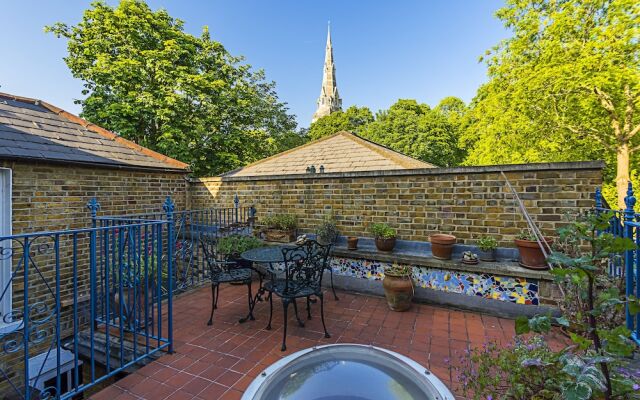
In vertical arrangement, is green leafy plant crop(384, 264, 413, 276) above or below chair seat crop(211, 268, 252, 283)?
above

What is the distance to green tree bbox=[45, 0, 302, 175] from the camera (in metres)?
10.3

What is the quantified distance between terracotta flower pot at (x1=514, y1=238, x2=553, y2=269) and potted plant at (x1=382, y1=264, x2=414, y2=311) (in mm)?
1464

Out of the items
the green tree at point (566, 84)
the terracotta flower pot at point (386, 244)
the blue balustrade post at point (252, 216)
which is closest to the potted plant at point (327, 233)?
the terracotta flower pot at point (386, 244)

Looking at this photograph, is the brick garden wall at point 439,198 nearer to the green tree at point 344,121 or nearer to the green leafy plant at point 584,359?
the green leafy plant at point 584,359

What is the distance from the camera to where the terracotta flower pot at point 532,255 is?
3576mm

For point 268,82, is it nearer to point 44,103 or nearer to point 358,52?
point 358,52

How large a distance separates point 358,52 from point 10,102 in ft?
49.7

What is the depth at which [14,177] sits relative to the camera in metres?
4.19

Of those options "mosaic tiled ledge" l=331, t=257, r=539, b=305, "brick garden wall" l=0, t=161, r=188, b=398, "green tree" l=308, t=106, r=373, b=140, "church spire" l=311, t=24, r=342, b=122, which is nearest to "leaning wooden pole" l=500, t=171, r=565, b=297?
"mosaic tiled ledge" l=331, t=257, r=539, b=305

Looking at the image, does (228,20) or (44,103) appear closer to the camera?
(44,103)

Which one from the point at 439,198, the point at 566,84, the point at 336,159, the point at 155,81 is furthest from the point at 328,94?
the point at 439,198

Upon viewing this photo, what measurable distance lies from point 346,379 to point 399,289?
2.44m

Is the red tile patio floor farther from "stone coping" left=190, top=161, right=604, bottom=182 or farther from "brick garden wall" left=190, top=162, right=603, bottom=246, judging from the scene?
"stone coping" left=190, top=161, right=604, bottom=182

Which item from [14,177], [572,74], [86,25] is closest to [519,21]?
[572,74]
